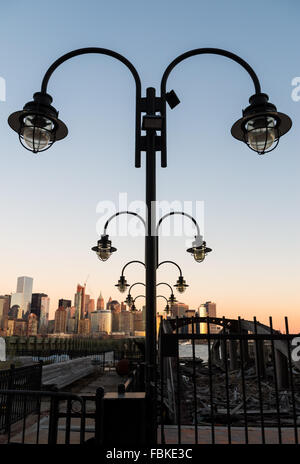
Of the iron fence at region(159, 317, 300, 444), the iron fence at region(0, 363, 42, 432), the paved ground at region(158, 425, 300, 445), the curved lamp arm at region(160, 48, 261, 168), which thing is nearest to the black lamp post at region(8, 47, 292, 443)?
the curved lamp arm at region(160, 48, 261, 168)

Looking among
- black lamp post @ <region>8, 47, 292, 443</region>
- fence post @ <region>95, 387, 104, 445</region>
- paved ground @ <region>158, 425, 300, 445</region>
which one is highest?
black lamp post @ <region>8, 47, 292, 443</region>

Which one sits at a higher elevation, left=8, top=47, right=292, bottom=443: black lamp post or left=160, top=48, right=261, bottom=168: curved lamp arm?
left=160, top=48, right=261, bottom=168: curved lamp arm

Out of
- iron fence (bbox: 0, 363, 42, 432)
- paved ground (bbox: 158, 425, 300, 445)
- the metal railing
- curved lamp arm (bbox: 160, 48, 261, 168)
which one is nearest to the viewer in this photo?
the metal railing

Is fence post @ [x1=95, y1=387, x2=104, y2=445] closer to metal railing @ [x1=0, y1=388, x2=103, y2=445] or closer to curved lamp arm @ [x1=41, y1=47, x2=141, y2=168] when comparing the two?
metal railing @ [x1=0, y1=388, x2=103, y2=445]

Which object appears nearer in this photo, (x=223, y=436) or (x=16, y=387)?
(x=223, y=436)

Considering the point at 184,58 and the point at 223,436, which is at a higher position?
the point at 184,58

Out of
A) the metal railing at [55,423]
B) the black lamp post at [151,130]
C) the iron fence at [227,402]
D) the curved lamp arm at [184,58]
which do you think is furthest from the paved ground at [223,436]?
the curved lamp arm at [184,58]

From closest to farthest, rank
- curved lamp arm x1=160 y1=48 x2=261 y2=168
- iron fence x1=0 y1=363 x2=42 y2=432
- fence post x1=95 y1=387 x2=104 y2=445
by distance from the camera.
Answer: fence post x1=95 y1=387 x2=104 y2=445 < curved lamp arm x1=160 y1=48 x2=261 y2=168 < iron fence x1=0 y1=363 x2=42 y2=432

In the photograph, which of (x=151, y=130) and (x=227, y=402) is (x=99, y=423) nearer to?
(x=227, y=402)

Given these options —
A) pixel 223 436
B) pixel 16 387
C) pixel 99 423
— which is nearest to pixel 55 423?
pixel 99 423

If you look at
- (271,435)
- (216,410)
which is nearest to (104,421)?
(271,435)

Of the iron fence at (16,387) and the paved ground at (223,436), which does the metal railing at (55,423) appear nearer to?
the iron fence at (16,387)
